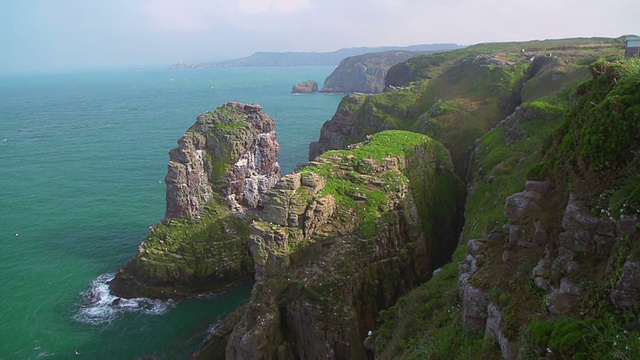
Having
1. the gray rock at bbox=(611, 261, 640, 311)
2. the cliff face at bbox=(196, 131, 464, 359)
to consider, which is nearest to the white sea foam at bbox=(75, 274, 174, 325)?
the cliff face at bbox=(196, 131, 464, 359)

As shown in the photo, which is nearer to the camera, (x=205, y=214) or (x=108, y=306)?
(x=108, y=306)

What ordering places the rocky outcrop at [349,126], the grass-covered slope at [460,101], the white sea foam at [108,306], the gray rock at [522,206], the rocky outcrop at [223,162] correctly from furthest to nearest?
the rocky outcrop at [349,126]
the grass-covered slope at [460,101]
the rocky outcrop at [223,162]
the white sea foam at [108,306]
the gray rock at [522,206]

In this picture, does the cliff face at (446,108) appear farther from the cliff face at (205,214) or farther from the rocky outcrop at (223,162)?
the cliff face at (205,214)

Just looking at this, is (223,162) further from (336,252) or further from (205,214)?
(336,252)

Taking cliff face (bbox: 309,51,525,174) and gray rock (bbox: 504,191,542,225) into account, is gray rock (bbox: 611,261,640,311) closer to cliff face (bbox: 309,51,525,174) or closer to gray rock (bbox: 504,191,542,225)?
gray rock (bbox: 504,191,542,225)

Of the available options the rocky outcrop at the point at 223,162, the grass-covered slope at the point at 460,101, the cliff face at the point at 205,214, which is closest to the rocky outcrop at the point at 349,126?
the grass-covered slope at the point at 460,101

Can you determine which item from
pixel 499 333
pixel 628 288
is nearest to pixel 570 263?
pixel 628 288

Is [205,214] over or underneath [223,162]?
underneath
